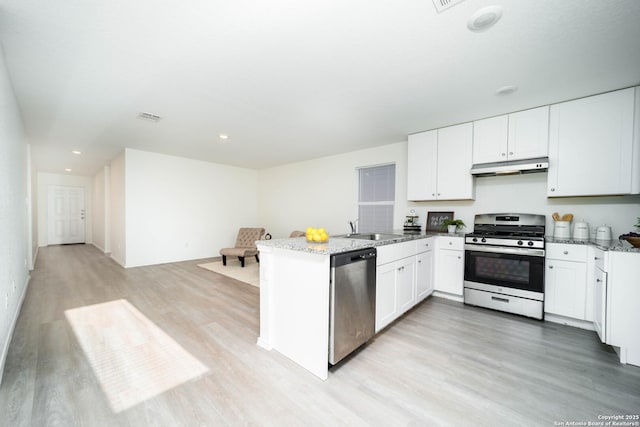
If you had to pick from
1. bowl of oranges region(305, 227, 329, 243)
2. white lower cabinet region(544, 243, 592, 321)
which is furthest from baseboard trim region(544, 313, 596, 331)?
bowl of oranges region(305, 227, 329, 243)

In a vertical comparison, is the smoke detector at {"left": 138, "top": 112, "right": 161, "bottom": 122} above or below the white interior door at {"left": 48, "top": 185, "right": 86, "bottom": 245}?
above

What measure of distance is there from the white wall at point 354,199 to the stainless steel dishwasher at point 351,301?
245 centimetres

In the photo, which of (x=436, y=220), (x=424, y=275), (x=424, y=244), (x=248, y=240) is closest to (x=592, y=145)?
(x=436, y=220)

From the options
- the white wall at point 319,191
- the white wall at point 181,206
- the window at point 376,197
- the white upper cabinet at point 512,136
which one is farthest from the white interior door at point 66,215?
the white upper cabinet at point 512,136

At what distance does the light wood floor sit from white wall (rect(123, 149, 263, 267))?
8.24ft

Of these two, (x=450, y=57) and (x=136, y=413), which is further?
(x=450, y=57)

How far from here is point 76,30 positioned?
1786 millimetres

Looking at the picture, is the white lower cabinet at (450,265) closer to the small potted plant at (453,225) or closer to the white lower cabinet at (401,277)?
the white lower cabinet at (401,277)

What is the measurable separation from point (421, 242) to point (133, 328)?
133 inches

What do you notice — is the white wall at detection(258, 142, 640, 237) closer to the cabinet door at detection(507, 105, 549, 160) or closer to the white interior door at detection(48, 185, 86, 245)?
the cabinet door at detection(507, 105, 549, 160)

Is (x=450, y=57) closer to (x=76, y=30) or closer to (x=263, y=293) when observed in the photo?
(x=263, y=293)

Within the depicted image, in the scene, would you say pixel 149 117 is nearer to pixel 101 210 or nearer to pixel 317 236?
pixel 317 236

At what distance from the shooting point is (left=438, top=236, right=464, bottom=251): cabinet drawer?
3318 millimetres

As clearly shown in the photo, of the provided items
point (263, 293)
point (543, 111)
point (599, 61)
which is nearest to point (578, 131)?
point (543, 111)
